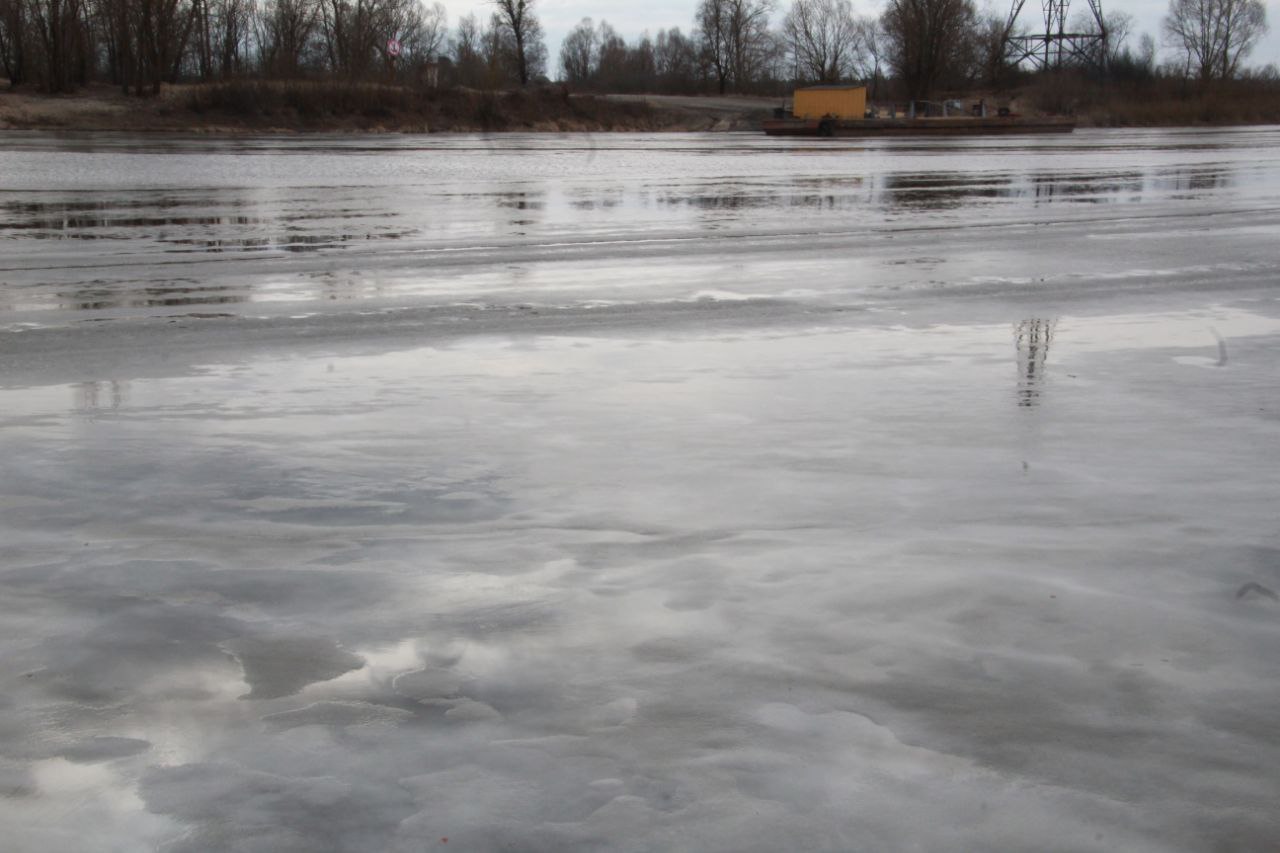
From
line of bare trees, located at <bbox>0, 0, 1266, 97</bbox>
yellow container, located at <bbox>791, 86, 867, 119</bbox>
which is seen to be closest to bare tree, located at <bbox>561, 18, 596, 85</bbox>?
line of bare trees, located at <bbox>0, 0, 1266, 97</bbox>

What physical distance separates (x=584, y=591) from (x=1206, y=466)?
270 cm

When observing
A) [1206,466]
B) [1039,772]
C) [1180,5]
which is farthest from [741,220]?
[1180,5]

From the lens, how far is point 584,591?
3.83 metres

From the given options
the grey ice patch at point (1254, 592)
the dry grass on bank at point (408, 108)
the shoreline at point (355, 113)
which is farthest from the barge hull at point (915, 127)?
the grey ice patch at point (1254, 592)

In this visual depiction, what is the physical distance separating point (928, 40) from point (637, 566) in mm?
94682

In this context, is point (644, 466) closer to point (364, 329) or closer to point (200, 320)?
point (364, 329)

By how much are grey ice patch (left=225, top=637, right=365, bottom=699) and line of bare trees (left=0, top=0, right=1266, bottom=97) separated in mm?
64936

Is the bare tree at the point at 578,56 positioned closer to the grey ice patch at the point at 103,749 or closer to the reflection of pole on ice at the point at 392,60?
the reflection of pole on ice at the point at 392,60

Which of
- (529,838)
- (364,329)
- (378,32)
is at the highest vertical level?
(378,32)

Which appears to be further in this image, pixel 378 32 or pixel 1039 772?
pixel 378 32

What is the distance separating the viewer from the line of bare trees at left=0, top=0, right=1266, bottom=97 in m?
69.1

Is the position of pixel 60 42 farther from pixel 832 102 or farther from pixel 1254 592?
pixel 1254 592

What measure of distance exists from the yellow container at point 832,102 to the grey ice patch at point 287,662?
6179 centimetres

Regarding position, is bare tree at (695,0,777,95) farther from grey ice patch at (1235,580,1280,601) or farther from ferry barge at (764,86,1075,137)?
grey ice patch at (1235,580,1280,601)
